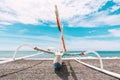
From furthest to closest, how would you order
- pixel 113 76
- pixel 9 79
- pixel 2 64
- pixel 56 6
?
1. pixel 2 64
2. pixel 56 6
3. pixel 113 76
4. pixel 9 79

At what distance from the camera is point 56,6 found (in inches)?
222

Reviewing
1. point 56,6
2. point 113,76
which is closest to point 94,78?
point 113,76

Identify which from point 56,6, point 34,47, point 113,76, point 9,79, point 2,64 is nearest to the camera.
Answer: point 9,79

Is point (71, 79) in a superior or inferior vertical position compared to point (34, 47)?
inferior

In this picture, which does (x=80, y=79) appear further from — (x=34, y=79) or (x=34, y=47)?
(x=34, y=47)

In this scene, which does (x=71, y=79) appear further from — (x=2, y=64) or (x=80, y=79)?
(x=2, y=64)

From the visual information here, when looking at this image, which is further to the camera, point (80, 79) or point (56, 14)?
point (56, 14)

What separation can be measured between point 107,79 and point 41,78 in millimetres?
2032

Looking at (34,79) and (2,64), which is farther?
(2,64)

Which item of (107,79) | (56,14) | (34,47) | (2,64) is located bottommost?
(107,79)

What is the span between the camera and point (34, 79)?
478cm

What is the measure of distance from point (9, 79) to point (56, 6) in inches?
114

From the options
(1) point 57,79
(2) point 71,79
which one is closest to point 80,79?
(2) point 71,79

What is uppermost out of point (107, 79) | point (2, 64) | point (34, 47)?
point (34, 47)
